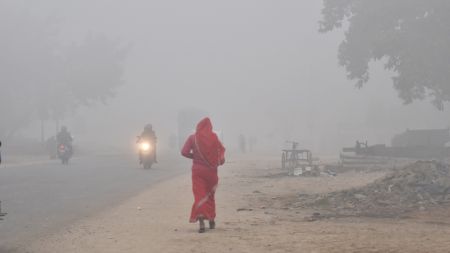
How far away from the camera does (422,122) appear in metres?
80.4

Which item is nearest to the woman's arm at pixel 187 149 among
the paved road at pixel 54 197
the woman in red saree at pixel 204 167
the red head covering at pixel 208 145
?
the woman in red saree at pixel 204 167

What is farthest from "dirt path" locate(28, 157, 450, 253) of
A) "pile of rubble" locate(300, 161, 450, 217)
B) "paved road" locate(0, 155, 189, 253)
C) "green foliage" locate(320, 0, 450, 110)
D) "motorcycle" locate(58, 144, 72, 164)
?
"green foliage" locate(320, 0, 450, 110)

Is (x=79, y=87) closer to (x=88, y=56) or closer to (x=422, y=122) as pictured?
(x=88, y=56)

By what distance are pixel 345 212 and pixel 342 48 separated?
24.0 metres

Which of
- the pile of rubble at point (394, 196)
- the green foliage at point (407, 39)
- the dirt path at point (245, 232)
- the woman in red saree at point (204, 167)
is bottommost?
the dirt path at point (245, 232)

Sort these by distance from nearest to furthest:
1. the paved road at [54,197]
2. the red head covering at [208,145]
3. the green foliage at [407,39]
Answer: the red head covering at [208,145] < the paved road at [54,197] < the green foliage at [407,39]

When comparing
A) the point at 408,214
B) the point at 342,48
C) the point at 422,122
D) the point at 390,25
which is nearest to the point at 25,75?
the point at 342,48

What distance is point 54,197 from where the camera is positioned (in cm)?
1413

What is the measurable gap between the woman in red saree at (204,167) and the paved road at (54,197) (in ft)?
7.90

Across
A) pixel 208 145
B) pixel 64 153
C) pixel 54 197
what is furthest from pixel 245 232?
pixel 64 153

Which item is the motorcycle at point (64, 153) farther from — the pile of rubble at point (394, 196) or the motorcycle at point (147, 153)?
the pile of rubble at point (394, 196)

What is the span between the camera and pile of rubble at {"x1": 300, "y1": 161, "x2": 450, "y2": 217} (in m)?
11.3

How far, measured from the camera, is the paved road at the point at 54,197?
9.49m

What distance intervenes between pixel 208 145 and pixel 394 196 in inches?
193
